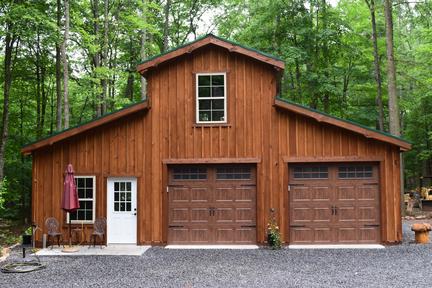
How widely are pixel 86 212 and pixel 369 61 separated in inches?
737

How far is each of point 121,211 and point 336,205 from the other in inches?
250

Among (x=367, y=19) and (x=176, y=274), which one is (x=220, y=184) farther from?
(x=367, y=19)

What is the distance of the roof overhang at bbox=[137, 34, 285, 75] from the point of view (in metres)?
12.2

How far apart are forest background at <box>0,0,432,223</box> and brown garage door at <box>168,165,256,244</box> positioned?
8897 millimetres

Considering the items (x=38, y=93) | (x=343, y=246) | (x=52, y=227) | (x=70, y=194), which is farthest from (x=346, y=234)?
(x=38, y=93)

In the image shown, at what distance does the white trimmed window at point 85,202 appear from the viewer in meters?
12.6

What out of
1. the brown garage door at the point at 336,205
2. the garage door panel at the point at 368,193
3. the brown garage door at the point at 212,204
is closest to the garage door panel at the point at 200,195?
the brown garage door at the point at 212,204

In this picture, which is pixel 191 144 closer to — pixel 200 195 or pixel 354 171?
pixel 200 195

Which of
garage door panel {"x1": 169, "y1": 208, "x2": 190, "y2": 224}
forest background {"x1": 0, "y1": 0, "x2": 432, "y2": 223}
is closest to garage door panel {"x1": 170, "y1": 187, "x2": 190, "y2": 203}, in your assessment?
garage door panel {"x1": 169, "y1": 208, "x2": 190, "y2": 224}

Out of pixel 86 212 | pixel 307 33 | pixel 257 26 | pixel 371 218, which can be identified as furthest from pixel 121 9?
pixel 371 218

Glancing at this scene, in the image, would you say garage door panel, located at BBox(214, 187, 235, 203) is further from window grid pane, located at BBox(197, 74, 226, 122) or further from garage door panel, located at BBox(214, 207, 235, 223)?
window grid pane, located at BBox(197, 74, 226, 122)

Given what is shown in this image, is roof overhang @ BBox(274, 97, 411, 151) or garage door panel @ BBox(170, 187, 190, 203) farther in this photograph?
garage door panel @ BBox(170, 187, 190, 203)

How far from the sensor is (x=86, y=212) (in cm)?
1266

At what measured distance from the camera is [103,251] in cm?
1166
